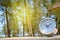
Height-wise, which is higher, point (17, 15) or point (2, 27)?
point (17, 15)

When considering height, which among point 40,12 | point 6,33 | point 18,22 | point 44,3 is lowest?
point 6,33

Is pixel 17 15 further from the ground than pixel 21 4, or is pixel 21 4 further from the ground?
pixel 21 4

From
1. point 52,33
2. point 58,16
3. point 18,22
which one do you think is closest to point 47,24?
point 52,33

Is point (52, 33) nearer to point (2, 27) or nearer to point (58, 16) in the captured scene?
point (58, 16)

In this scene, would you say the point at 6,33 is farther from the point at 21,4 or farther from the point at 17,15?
the point at 21,4

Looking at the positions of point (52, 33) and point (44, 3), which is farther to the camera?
point (44, 3)

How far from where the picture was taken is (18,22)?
3.57 meters

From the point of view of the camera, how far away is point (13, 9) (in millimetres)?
3598

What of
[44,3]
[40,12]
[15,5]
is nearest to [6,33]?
[15,5]

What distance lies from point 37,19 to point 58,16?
19.2 inches

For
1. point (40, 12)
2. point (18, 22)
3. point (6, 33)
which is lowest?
point (6, 33)

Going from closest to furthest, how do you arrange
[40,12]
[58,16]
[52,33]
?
[52,33] → [58,16] → [40,12]

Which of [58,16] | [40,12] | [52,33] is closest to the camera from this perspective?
[52,33]

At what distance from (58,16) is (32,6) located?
27.4 inches
